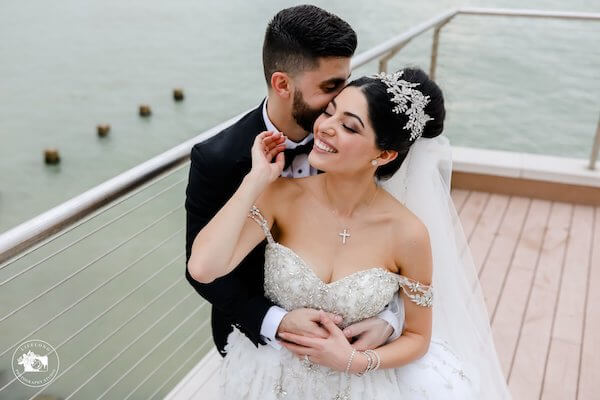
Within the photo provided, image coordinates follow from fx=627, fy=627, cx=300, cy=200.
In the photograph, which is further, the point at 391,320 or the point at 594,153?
the point at 594,153

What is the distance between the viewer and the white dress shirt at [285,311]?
175 centimetres

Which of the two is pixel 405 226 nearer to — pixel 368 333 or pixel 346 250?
pixel 346 250

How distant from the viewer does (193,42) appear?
23.2 meters

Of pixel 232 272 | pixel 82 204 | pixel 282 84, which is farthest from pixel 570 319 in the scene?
pixel 82 204

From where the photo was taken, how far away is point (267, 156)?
67.1 inches

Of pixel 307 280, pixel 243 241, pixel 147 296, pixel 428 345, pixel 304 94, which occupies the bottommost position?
pixel 147 296

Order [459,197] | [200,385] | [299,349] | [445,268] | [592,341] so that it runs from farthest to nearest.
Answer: [459,197]
[592,341]
[200,385]
[445,268]
[299,349]

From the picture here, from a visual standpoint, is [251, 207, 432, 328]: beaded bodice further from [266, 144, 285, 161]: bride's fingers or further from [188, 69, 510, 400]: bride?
[266, 144, 285, 161]: bride's fingers

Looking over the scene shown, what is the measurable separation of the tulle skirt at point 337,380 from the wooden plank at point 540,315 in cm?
94

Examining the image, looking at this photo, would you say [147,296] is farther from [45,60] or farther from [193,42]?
[193,42]

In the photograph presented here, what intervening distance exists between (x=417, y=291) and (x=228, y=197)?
599 mm

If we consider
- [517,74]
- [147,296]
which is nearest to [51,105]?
[147,296]

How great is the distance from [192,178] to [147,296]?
6.90 meters

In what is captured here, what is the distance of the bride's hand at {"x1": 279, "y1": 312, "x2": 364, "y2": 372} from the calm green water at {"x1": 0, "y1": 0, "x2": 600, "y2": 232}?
910 centimetres
